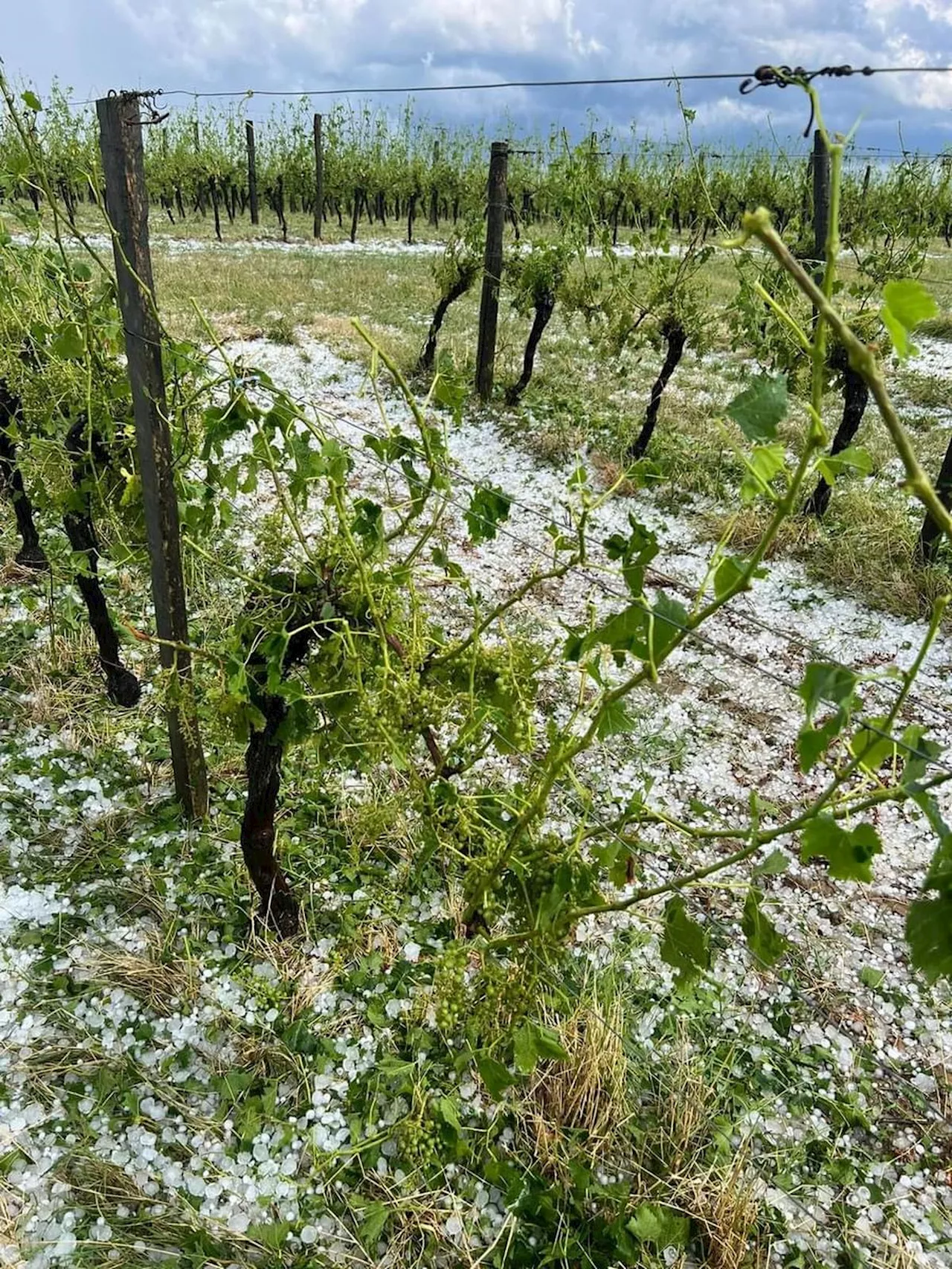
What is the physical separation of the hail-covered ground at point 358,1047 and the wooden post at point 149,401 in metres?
0.36

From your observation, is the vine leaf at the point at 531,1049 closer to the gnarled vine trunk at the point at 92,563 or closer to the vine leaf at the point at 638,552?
the vine leaf at the point at 638,552

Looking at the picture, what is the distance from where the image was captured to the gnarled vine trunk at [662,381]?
235 inches

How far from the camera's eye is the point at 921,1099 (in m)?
2.18

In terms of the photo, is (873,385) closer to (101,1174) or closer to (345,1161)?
(345,1161)

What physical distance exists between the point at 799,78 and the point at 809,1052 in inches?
93.0

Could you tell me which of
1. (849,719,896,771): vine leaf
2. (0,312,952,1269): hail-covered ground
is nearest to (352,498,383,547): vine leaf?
(0,312,952,1269): hail-covered ground

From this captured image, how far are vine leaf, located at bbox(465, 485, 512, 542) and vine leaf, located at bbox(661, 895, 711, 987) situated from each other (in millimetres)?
816

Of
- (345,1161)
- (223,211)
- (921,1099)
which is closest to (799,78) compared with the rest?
(345,1161)

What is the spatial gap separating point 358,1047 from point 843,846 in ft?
5.48

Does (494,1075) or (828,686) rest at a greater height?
(828,686)

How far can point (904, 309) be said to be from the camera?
2.13ft

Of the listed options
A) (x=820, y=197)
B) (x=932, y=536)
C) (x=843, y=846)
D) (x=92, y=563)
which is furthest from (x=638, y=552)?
(x=820, y=197)

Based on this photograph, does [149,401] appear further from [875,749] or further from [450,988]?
[875,749]

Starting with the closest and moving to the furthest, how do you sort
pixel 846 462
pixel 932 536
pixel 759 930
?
pixel 846 462 < pixel 759 930 < pixel 932 536
